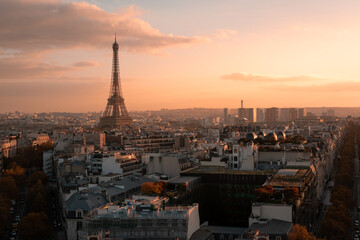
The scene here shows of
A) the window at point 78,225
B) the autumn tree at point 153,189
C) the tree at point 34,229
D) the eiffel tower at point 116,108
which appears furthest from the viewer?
the eiffel tower at point 116,108

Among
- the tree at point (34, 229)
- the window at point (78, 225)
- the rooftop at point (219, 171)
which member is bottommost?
the tree at point (34, 229)

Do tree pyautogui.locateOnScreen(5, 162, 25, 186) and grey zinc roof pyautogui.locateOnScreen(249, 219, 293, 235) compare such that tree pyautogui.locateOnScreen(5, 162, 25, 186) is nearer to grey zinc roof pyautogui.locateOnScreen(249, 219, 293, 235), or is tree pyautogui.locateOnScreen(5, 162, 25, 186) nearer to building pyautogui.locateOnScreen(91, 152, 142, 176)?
building pyautogui.locateOnScreen(91, 152, 142, 176)

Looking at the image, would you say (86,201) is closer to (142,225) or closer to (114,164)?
(142,225)

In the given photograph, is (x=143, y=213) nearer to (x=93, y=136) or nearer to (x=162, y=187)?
(x=162, y=187)

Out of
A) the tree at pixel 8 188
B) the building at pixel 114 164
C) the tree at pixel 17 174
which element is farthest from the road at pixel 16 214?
the building at pixel 114 164

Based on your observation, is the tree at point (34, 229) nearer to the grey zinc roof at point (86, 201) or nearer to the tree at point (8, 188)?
the grey zinc roof at point (86, 201)

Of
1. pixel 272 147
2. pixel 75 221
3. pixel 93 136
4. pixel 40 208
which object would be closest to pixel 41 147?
pixel 93 136
